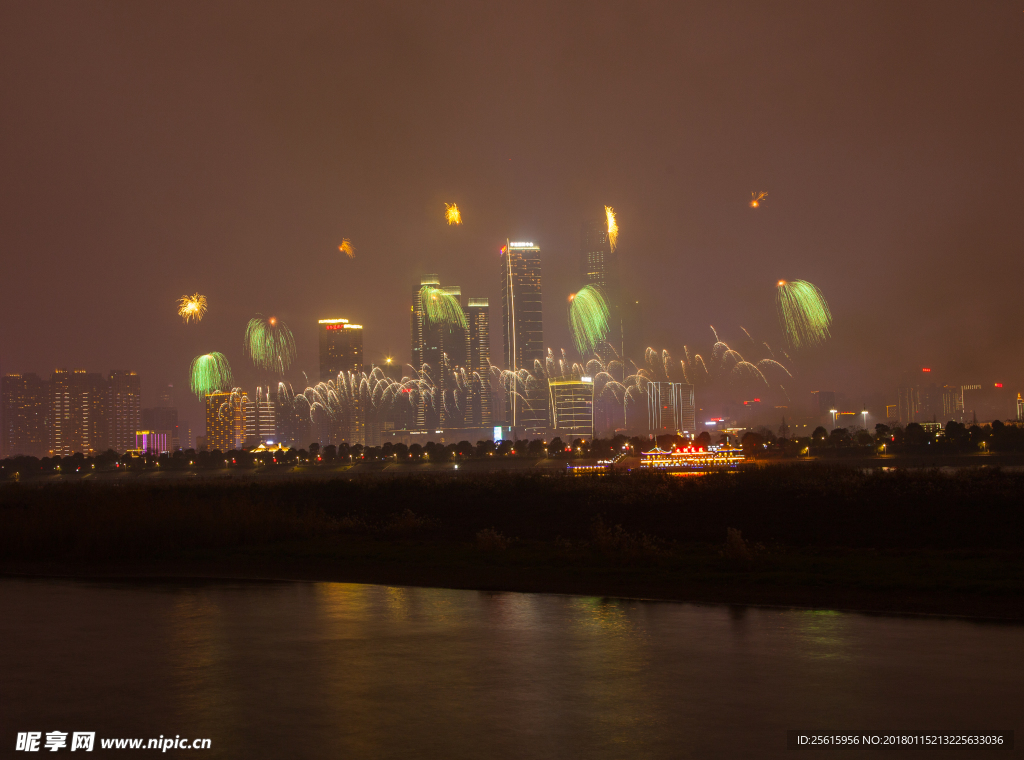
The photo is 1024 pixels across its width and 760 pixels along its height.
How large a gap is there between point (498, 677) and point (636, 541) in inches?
564

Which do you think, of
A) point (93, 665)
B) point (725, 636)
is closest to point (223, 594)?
point (93, 665)

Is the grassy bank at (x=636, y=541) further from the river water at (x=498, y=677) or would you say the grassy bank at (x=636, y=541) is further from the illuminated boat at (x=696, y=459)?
the illuminated boat at (x=696, y=459)

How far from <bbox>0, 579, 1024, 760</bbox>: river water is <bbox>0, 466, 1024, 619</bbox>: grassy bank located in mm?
3160

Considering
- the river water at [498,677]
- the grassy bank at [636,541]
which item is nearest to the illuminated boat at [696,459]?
the grassy bank at [636,541]

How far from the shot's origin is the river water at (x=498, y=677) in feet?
29.0

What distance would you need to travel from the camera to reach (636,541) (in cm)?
2494

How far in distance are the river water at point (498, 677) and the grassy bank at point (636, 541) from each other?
3160mm

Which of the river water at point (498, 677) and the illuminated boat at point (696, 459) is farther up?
the river water at point (498, 677)

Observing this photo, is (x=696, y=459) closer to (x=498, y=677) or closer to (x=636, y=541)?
(x=636, y=541)

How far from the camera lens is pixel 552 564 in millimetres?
22875

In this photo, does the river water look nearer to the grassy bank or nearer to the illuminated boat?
the grassy bank

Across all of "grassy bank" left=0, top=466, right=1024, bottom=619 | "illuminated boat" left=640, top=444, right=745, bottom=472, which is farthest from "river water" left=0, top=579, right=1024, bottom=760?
"illuminated boat" left=640, top=444, right=745, bottom=472

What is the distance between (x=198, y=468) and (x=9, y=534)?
409 feet

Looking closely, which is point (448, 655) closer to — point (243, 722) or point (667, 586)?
point (243, 722)
